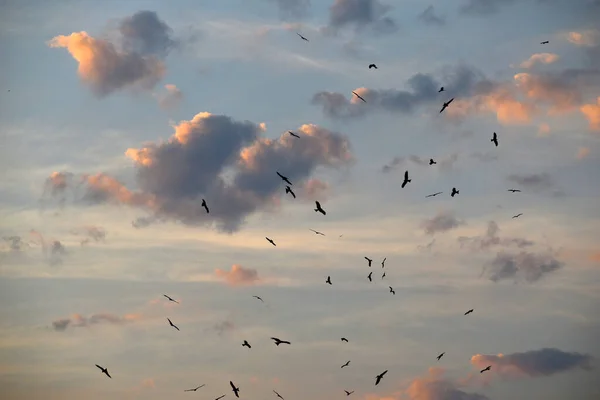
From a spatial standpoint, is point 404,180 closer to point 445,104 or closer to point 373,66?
point 445,104

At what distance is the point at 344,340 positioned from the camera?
174000 mm

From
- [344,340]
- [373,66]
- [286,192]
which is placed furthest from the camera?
[344,340]

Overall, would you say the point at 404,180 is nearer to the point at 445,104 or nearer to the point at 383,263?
the point at 445,104

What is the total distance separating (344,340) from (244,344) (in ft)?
101

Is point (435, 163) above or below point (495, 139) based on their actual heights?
below

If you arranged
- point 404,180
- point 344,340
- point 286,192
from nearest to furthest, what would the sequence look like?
point 404,180 → point 286,192 → point 344,340

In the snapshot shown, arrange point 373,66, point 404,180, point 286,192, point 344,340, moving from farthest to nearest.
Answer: point 344,340
point 373,66
point 286,192
point 404,180

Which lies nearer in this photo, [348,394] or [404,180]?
[404,180]

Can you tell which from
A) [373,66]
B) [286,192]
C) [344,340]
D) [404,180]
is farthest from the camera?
[344,340]

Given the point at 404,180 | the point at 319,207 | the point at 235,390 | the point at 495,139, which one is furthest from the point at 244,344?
the point at 495,139

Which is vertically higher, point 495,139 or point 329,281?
point 495,139

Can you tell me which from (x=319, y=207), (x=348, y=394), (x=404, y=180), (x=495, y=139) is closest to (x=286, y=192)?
(x=319, y=207)

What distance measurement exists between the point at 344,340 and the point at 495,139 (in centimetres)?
4541

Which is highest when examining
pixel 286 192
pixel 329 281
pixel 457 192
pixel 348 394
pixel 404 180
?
pixel 404 180
